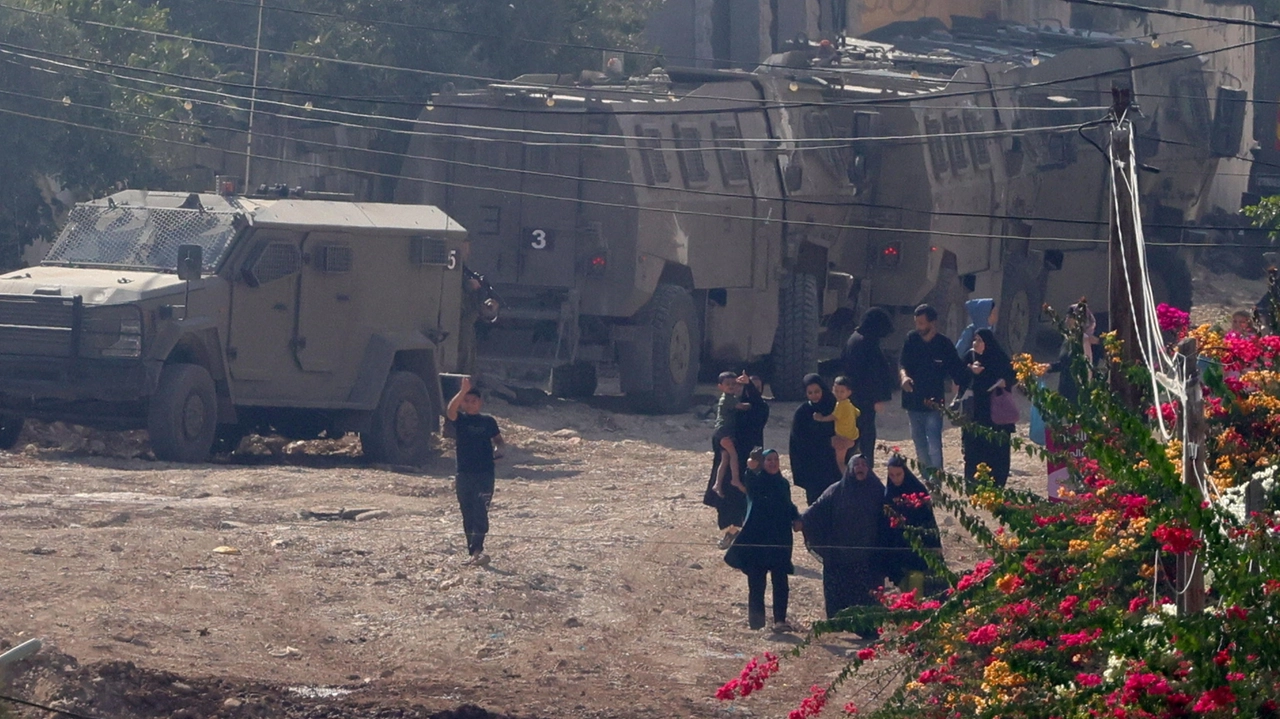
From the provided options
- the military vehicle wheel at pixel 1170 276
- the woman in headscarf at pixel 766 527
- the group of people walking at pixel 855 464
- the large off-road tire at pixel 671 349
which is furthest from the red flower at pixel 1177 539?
the military vehicle wheel at pixel 1170 276

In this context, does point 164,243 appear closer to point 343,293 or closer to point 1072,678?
point 343,293

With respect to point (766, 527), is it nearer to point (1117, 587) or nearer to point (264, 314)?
point (1117, 587)

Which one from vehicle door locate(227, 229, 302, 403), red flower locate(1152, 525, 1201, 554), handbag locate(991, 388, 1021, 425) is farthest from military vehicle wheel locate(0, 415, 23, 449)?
red flower locate(1152, 525, 1201, 554)

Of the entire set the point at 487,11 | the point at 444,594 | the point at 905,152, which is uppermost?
the point at 487,11

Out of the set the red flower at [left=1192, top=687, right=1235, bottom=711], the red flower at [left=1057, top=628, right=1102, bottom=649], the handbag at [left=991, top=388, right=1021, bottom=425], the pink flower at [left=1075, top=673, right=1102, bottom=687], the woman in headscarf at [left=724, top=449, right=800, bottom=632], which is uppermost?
the handbag at [left=991, top=388, right=1021, bottom=425]

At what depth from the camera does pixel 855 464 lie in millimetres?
9406

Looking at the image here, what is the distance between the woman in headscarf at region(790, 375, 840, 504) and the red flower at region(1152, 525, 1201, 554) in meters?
6.68

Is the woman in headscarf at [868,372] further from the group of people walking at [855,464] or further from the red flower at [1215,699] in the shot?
the red flower at [1215,699]

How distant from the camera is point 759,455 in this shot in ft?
32.2

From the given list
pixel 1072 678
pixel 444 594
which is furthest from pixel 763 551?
pixel 1072 678

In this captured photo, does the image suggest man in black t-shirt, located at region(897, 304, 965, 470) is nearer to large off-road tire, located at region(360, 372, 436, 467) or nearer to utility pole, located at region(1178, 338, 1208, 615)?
large off-road tire, located at region(360, 372, 436, 467)

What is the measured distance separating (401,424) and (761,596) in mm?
5565

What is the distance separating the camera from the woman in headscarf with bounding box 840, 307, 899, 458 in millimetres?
12258

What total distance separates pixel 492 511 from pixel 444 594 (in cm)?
257
